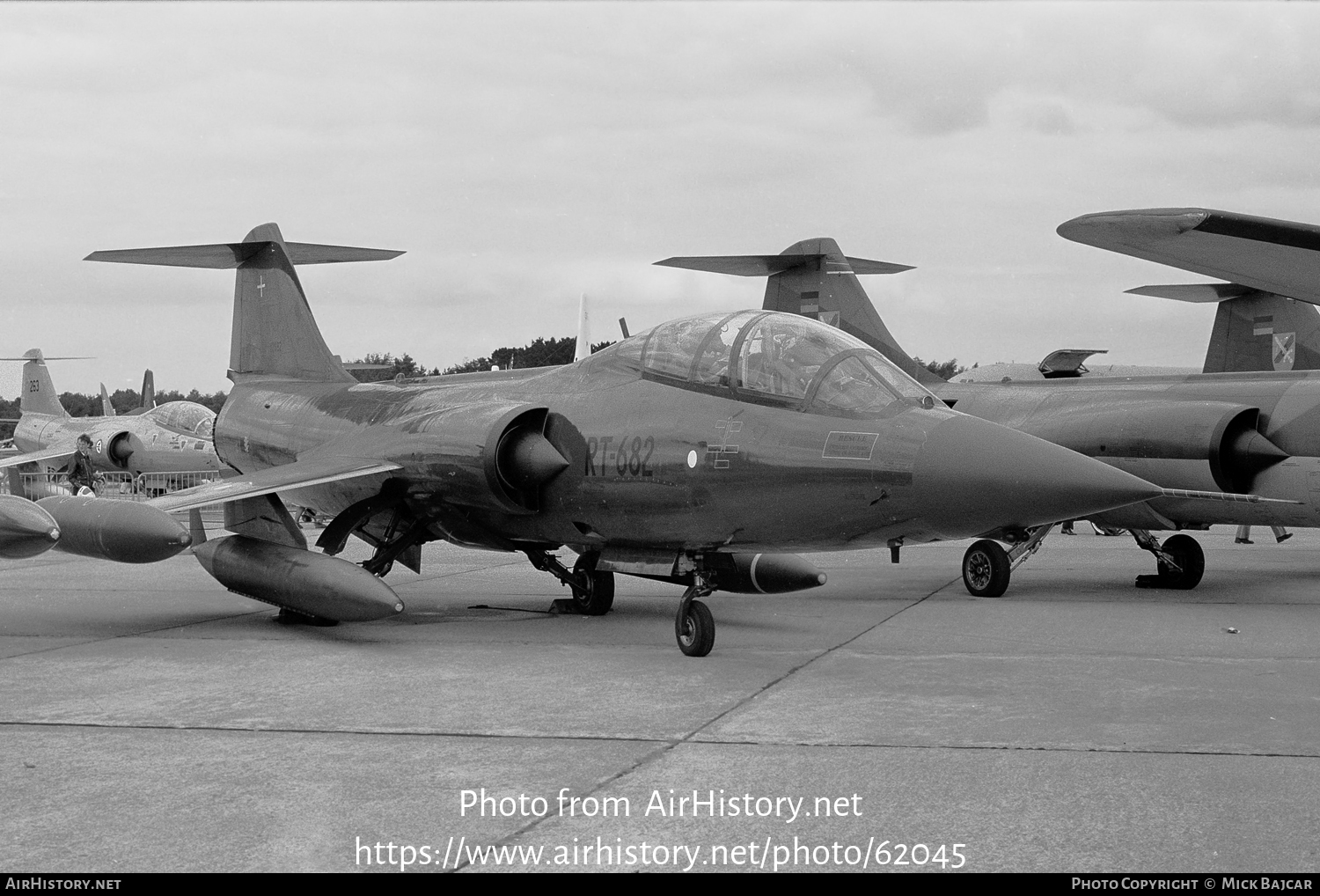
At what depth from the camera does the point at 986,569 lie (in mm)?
11789

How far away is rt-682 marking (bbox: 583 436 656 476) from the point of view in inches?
323

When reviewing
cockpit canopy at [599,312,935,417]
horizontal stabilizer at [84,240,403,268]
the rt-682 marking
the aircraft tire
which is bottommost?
the aircraft tire

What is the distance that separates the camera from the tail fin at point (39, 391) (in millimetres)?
35500

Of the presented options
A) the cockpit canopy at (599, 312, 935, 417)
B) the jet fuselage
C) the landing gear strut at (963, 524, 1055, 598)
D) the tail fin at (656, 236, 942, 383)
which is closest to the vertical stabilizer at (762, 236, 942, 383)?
the tail fin at (656, 236, 942, 383)

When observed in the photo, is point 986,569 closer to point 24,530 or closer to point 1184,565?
point 1184,565

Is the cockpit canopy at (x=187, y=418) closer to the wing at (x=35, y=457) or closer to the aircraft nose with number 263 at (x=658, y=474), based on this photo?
the wing at (x=35, y=457)

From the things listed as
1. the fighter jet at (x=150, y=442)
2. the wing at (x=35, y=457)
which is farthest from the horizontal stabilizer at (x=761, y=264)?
the fighter jet at (x=150, y=442)

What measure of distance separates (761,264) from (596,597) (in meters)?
6.07

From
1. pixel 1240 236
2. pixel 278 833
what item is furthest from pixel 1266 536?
pixel 278 833

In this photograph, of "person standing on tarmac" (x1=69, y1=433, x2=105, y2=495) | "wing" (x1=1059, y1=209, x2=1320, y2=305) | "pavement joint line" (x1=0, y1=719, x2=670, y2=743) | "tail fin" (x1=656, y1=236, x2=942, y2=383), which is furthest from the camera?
"person standing on tarmac" (x1=69, y1=433, x2=105, y2=495)

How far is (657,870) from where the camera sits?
3.72m

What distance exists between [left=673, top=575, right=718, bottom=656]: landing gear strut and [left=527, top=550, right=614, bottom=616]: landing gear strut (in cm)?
220

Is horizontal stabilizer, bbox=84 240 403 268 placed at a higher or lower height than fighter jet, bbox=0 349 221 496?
higher

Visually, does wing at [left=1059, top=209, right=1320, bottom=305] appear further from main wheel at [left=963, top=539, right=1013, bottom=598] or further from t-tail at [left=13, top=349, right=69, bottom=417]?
t-tail at [left=13, top=349, right=69, bottom=417]
